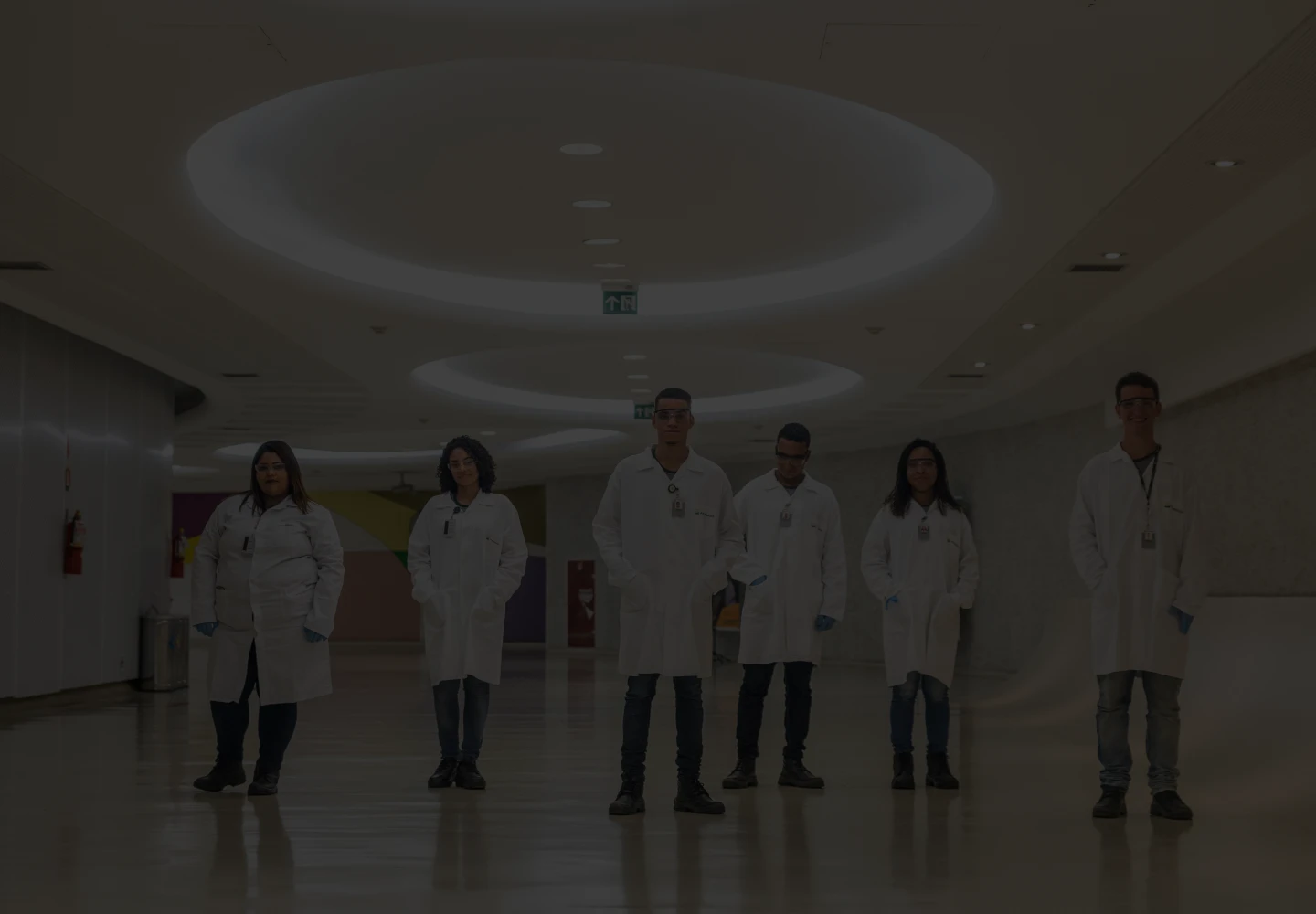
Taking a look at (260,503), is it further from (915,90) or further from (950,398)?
(950,398)

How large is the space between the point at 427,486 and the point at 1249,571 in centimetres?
2616

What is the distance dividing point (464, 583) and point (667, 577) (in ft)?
4.70

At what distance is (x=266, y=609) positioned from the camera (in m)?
7.35

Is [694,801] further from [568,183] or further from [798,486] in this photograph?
[568,183]

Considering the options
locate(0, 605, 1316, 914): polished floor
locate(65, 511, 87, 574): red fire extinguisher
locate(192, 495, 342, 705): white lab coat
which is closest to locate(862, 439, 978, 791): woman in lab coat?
locate(0, 605, 1316, 914): polished floor

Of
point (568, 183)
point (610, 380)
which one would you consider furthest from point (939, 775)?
point (610, 380)

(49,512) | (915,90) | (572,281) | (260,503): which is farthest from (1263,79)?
(49,512)

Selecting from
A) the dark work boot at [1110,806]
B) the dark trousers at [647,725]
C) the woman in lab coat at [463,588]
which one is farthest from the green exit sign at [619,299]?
the dark work boot at [1110,806]

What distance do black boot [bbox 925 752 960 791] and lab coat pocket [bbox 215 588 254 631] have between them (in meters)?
3.51

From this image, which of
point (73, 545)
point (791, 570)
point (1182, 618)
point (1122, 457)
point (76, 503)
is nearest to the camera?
point (1182, 618)

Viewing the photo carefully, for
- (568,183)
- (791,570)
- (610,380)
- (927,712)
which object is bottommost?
(927,712)

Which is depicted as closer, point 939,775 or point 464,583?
point 464,583

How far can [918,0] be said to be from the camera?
636 cm

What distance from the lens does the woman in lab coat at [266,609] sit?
24.1 ft
